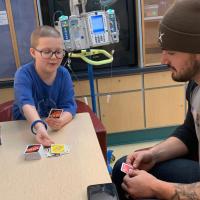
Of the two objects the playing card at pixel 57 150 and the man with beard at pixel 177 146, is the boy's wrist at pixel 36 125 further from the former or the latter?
the man with beard at pixel 177 146

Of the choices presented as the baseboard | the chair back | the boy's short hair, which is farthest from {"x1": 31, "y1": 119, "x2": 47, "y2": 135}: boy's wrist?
the baseboard

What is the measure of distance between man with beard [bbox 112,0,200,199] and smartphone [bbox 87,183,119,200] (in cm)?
27

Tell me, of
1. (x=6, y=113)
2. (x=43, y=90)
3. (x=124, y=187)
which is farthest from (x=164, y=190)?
(x=6, y=113)

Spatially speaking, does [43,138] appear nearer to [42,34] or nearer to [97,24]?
[42,34]

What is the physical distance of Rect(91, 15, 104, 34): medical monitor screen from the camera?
7.63ft

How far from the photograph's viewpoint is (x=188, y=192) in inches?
46.2

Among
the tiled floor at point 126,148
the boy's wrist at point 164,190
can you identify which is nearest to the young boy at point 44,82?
the boy's wrist at point 164,190

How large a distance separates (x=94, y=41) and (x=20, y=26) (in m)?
0.79

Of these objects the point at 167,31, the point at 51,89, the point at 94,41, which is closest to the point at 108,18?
the point at 94,41

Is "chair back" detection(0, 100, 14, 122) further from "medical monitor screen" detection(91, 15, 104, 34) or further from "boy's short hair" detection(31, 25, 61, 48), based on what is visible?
"medical monitor screen" detection(91, 15, 104, 34)

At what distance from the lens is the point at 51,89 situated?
1.92 metres

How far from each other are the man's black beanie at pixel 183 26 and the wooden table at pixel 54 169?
54 cm

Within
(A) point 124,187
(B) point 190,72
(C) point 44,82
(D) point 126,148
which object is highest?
(B) point 190,72

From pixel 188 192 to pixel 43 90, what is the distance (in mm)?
1083
